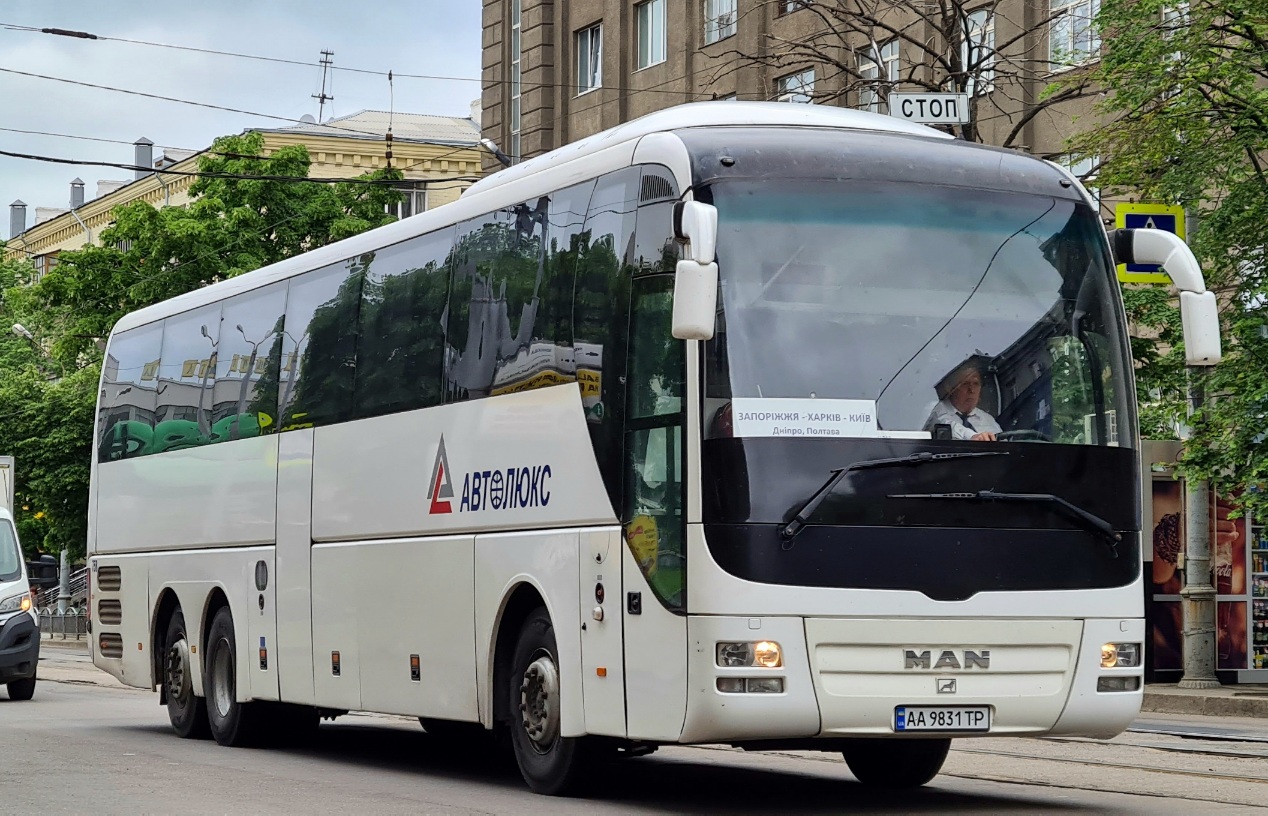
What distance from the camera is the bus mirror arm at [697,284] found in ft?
32.6

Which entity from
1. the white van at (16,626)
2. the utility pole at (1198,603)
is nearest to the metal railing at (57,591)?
Answer: the white van at (16,626)

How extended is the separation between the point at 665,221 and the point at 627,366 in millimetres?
777

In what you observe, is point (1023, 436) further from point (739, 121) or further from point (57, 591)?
point (57, 591)

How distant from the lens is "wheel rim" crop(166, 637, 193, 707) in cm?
1862

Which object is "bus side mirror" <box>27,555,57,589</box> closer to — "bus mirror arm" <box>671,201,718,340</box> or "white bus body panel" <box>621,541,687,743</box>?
"white bus body panel" <box>621,541,687,743</box>

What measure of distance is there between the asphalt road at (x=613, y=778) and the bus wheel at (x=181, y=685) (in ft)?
1.04

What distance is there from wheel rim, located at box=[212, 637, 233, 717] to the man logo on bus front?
470 cm

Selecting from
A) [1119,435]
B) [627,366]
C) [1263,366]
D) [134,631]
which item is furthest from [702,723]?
[1263,366]

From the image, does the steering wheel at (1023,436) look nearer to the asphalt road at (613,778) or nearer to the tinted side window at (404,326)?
the asphalt road at (613,778)

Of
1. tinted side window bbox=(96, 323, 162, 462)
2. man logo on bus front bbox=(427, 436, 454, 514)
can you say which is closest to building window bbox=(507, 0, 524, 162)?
tinted side window bbox=(96, 323, 162, 462)

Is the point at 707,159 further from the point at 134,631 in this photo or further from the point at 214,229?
the point at 214,229

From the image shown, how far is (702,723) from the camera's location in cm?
1020

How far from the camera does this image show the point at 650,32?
44312 millimetres

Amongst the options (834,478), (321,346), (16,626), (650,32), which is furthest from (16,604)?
A: (650,32)
